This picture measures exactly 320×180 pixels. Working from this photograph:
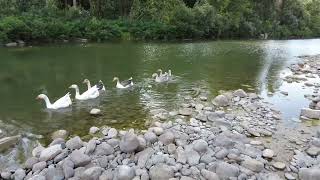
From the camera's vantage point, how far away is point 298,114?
1383 cm

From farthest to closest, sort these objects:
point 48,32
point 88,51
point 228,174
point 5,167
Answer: point 48,32, point 88,51, point 5,167, point 228,174

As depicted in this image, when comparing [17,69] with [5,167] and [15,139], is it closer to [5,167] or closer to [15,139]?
[15,139]

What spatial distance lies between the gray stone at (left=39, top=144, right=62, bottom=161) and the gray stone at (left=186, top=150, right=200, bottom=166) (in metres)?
3.15

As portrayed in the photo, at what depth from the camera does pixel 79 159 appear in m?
9.04

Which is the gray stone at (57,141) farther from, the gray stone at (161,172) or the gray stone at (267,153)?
the gray stone at (267,153)

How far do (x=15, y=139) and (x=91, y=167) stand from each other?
3085 mm

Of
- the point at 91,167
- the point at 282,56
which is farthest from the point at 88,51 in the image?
the point at 91,167

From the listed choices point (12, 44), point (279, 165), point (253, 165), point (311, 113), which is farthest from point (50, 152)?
point (12, 44)

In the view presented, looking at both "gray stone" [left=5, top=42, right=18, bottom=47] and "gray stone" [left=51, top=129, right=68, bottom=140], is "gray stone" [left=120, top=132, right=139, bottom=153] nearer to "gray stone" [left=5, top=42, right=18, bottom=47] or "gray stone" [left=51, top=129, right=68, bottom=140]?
"gray stone" [left=51, top=129, right=68, bottom=140]

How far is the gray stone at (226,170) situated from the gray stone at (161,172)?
1.06 meters

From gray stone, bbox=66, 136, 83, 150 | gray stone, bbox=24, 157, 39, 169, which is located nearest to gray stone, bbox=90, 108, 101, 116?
gray stone, bbox=66, 136, 83, 150

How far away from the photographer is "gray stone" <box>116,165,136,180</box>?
8.45 metres

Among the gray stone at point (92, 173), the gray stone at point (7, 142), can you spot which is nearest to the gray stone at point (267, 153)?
the gray stone at point (92, 173)

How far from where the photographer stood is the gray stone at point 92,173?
8.51m
